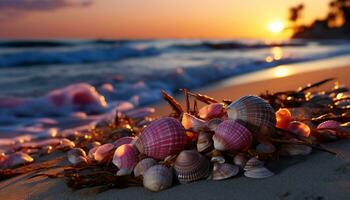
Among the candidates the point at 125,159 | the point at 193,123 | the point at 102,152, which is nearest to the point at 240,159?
the point at 193,123

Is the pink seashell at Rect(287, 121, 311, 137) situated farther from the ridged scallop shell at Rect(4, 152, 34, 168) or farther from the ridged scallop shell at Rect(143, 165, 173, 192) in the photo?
the ridged scallop shell at Rect(4, 152, 34, 168)

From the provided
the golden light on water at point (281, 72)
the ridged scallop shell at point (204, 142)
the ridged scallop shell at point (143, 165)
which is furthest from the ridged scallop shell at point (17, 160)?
the golden light on water at point (281, 72)

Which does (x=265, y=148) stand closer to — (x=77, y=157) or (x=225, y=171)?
(x=225, y=171)

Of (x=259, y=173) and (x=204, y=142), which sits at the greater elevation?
(x=204, y=142)

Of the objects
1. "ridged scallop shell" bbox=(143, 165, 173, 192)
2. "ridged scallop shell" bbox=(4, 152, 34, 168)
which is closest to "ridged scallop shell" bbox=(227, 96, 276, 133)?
"ridged scallop shell" bbox=(143, 165, 173, 192)

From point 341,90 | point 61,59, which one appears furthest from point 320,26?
point 341,90

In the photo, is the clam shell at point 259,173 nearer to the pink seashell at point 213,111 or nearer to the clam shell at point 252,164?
the clam shell at point 252,164
